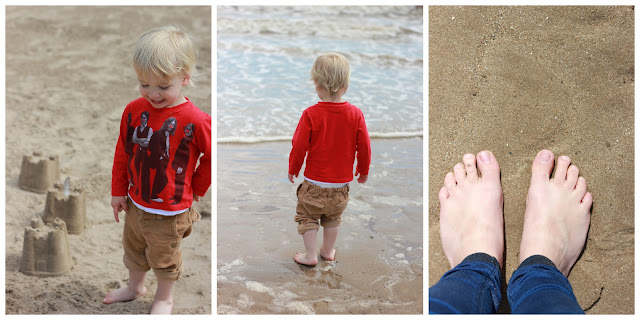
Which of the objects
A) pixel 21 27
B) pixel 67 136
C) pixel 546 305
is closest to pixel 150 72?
pixel 546 305

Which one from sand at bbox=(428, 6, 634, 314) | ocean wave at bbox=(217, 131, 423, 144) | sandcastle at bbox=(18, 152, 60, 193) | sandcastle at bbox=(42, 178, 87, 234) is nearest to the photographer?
sand at bbox=(428, 6, 634, 314)

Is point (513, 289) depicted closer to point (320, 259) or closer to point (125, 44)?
point (320, 259)

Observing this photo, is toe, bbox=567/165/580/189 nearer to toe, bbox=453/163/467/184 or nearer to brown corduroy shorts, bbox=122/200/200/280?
toe, bbox=453/163/467/184

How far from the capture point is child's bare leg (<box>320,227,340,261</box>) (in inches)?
108

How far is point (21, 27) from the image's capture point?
560 cm

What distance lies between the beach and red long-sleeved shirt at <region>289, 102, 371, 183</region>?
1.41 feet

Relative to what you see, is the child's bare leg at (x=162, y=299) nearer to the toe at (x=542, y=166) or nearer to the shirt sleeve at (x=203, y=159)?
the shirt sleeve at (x=203, y=159)

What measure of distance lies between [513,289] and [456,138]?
2.23 feet

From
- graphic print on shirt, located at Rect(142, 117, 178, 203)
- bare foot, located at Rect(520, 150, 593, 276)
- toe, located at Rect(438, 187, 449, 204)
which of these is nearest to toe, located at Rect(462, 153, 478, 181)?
toe, located at Rect(438, 187, 449, 204)

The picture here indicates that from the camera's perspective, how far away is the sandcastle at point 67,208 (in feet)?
9.78

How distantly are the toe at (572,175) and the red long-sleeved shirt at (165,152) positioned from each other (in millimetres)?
1533

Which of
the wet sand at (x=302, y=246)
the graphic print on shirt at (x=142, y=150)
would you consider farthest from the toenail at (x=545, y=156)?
the graphic print on shirt at (x=142, y=150)

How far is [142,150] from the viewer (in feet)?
7.11

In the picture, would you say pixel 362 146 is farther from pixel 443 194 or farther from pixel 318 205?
pixel 443 194
